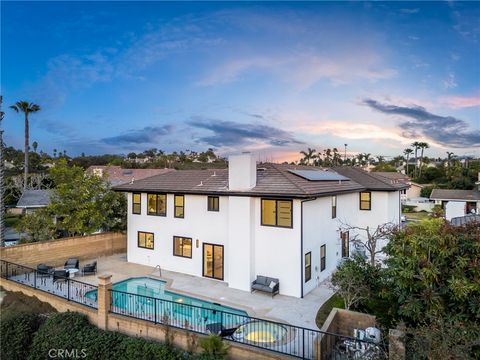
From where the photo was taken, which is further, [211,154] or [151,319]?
[211,154]

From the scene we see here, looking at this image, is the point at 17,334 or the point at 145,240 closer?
the point at 17,334

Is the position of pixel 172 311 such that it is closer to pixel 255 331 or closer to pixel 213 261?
pixel 255 331

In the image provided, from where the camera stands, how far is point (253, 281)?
45.3 ft

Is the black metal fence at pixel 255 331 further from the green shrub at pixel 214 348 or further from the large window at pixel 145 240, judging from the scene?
the large window at pixel 145 240

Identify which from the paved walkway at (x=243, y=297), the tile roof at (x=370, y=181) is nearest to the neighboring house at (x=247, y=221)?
the tile roof at (x=370, y=181)

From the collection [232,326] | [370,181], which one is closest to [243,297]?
[232,326]

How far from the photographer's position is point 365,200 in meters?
20.3

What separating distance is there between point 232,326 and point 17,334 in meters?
8.07

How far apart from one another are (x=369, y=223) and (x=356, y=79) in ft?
31.4

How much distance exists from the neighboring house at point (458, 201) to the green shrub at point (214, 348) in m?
Result: 41.6

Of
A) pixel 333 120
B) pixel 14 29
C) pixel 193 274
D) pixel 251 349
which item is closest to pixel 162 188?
pixel 193 274

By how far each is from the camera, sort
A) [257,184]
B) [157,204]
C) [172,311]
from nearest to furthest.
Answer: [172,311] → [257,184] → [157,204]

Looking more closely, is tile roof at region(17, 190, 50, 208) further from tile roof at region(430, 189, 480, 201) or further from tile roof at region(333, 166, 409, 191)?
tile roof at region(430, 189, 480, 201)

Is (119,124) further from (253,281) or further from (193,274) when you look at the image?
(253,281)
